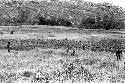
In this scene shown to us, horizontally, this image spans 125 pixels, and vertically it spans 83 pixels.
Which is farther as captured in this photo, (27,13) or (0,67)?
(27,13)

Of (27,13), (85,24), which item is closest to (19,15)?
(27,13)

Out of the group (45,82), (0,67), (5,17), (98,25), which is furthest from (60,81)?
(5,17)

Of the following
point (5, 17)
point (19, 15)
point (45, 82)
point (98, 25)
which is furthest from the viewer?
point (19, 15)

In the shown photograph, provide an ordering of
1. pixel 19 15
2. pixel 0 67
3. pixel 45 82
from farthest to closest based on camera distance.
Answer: pixel 19 15, pixel 0 67, pixel 45 82

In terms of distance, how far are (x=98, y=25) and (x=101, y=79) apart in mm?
92146

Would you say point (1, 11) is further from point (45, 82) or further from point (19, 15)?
point (45, 82)

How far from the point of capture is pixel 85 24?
111m

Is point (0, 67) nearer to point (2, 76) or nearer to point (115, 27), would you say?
point (2, 76)

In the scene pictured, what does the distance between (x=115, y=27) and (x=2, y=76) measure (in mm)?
96777

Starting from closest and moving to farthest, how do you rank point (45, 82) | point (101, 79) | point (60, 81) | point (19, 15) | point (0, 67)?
point (45, 82) < point (60, 81) < point (101, 79) < point (0, 67) < point (19, 15)

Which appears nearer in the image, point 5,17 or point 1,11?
point 5,17

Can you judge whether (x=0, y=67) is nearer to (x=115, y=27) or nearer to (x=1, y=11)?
(x=115, y=27)

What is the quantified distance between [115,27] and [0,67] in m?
93.1

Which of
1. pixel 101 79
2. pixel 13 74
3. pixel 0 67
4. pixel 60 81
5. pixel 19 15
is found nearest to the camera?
pixel 60 81
